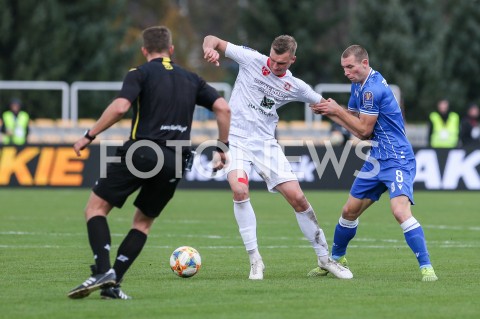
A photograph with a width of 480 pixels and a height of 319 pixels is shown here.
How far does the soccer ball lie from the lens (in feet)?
34.4

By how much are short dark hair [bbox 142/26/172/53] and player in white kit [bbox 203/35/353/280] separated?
168 centimetres

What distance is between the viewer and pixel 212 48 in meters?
10.7

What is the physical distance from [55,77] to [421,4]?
1439 centimetres

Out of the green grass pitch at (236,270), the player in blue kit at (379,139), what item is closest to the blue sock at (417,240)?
the player in blue kit at (379,139)

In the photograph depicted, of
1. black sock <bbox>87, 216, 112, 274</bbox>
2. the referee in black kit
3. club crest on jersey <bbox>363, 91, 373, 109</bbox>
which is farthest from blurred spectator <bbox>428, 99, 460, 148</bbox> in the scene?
black sock <bbox>87, 216, 112, 274</bbox>

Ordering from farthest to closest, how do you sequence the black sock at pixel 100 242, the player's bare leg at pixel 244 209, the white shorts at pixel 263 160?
the white shorts at pixel 263 160 → the player's bare leg at pixel 244 209 → the black sock at pixel 100 242

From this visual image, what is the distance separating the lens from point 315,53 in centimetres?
4528

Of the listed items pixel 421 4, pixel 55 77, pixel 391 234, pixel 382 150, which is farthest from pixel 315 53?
pixel 382 150

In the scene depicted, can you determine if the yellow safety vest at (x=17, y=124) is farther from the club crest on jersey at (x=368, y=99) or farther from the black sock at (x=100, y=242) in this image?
the black sock at (x=100, y=242)

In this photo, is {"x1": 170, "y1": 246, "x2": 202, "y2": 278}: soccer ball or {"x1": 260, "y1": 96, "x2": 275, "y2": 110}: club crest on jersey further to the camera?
{"x1": 260, "y1": 96, "x2": 275, "y2": 110}: club crest on jersey

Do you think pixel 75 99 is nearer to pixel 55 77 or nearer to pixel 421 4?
pixel 55 77

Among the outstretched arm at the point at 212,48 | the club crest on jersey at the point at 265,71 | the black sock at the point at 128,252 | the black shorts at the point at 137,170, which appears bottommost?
the black sock at the point at 128,252

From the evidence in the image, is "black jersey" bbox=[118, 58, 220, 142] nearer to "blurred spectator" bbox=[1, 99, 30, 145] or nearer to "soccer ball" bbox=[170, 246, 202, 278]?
"soccer ball" bbox=[170, 246, 202, 278]

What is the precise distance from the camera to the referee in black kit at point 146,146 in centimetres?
875
